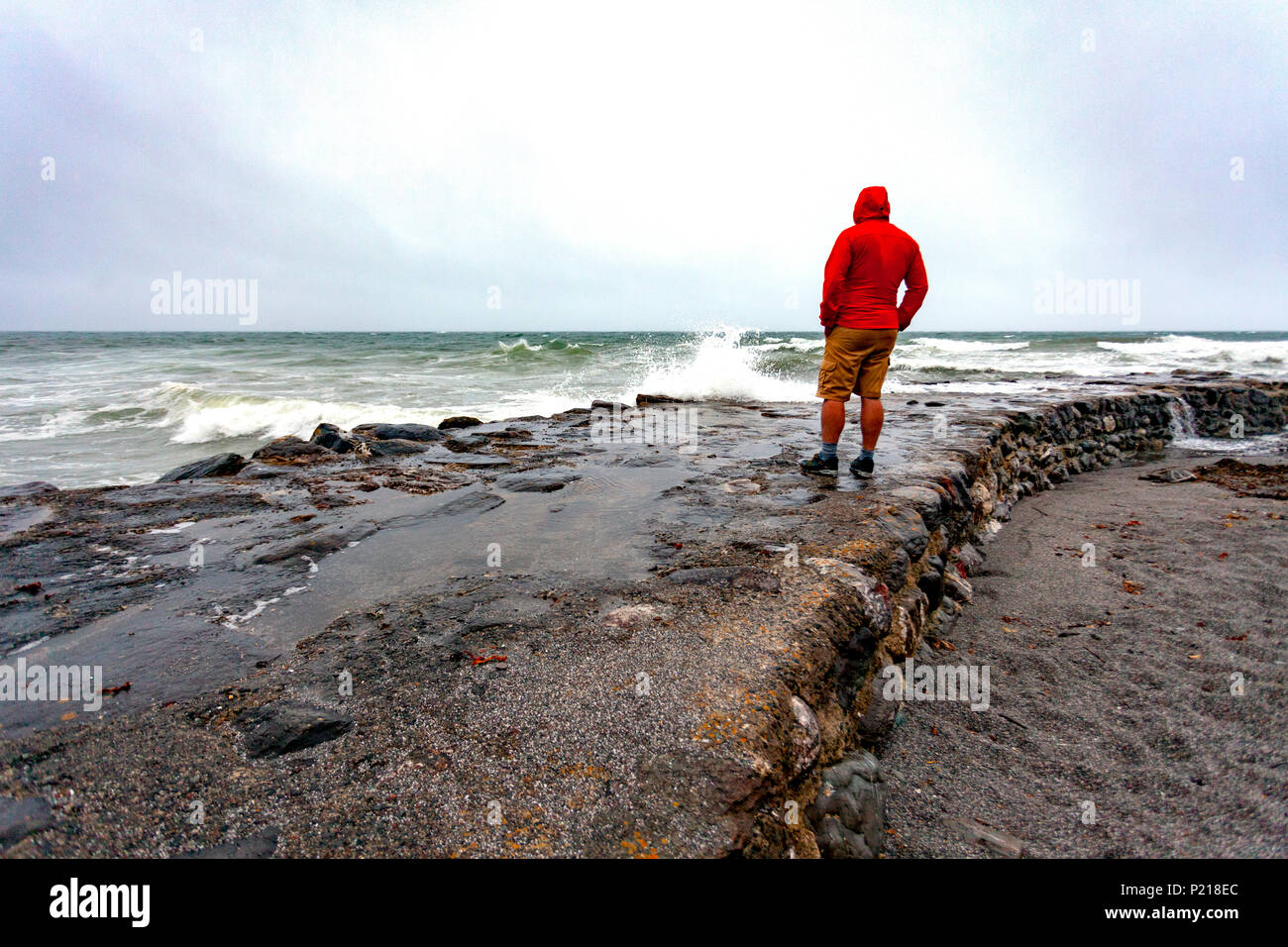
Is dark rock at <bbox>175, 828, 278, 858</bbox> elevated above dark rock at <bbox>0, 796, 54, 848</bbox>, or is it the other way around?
dark rock at <bbox>0, 796, 54, 848</bbox>

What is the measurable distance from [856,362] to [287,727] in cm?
433

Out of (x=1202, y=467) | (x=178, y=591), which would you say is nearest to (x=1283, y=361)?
(x=1202, y=467)

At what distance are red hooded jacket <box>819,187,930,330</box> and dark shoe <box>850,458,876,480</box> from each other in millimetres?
1045

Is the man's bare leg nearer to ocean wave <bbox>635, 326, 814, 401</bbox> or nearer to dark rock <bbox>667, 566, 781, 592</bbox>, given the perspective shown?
dark rock <bbox>667, 566, 781, 592</bbox>

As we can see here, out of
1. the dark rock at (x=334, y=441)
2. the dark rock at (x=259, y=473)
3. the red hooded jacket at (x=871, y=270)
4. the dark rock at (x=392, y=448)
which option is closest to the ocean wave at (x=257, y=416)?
the dark rock at (x=334, y=441)

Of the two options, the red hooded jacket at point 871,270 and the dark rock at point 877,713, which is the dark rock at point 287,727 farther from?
the red hooded jacket at point 871,270

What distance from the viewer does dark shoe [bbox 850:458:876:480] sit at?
4570mm

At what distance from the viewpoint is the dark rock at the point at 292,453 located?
583 cm

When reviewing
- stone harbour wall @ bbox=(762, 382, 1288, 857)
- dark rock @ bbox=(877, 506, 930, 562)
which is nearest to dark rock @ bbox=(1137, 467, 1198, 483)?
stone harbour wall @ bbox=(762, 382, 1288, 857)

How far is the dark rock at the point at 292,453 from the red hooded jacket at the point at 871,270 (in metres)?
5.11

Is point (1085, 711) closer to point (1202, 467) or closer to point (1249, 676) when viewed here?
point (1249, 676)
